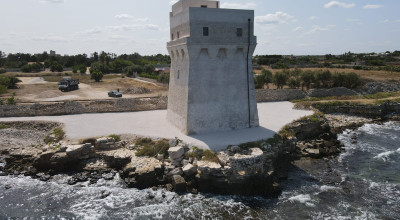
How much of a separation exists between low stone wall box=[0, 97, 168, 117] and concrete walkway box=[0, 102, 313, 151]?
100 centimetres

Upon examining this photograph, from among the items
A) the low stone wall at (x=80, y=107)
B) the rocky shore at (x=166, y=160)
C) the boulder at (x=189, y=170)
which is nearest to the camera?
the rocky shore at (x=166, y=160)

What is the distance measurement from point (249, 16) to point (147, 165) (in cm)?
1332

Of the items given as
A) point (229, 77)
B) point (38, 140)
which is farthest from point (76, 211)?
point (229, 77)

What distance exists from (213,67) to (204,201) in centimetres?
1037

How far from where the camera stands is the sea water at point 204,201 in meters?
16.2

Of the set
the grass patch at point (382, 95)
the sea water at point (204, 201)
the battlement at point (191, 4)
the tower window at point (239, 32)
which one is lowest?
the sea water at point (204, 201)

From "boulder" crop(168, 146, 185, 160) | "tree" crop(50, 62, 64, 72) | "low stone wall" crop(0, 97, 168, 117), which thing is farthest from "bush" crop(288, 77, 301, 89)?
"tree" crop(50, 62, 64, 72)

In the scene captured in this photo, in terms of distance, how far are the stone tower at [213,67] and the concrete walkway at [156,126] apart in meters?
1.17

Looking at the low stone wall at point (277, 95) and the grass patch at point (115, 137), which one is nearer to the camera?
the grass patch at point (115, 137)

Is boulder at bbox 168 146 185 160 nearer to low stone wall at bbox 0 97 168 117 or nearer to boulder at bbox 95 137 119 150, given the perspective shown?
boulder at bbox 95 137 119 150

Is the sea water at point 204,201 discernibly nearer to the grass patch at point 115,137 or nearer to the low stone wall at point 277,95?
the grass patch at point 115,137

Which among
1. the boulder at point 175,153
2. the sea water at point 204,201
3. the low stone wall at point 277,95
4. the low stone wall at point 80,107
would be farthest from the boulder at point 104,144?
the low stone wall at point 277,95

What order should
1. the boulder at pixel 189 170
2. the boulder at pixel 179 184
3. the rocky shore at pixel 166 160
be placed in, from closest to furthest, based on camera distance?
1. the boulder at pixel 179 184
2. the rocky shore at pixel 166 160
3. the boulder at pixel 189 170

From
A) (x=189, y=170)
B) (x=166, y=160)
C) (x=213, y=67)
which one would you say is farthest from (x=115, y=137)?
(x=213, y=67)
